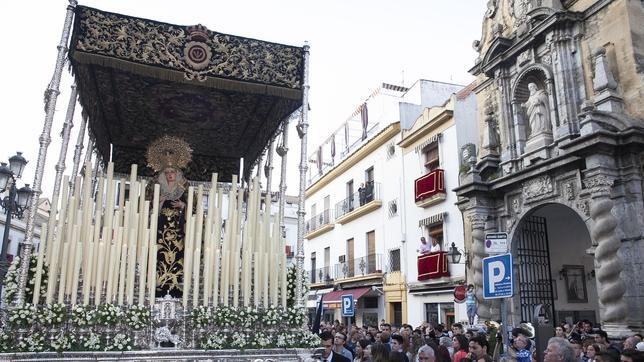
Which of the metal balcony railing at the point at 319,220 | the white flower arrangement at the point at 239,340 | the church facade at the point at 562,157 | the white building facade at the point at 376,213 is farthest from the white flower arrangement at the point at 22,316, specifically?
the metal balcony railing at the point at 319,220

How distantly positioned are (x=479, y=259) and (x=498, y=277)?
770cm

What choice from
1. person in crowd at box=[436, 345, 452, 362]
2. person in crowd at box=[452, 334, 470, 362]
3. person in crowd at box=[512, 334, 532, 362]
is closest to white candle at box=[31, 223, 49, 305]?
person in crowd at box=[436, 345, 452, 362]

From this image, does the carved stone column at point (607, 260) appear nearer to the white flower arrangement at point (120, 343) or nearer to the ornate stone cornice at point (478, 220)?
the ornate stone cornice at point (478, 220)

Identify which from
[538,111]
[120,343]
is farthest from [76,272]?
[538,111]

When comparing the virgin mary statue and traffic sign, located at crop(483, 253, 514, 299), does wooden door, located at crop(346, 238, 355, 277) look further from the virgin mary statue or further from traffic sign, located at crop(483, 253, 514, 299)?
traffic sign, located at crop(483, 253, 514, 299)

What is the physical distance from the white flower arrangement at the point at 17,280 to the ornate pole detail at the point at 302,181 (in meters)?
3.18

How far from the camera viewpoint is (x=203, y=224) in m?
8.00

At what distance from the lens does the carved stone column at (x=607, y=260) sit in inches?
356

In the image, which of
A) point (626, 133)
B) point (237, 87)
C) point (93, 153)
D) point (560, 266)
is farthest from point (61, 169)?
point (560, 266)

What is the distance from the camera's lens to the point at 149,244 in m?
7.04

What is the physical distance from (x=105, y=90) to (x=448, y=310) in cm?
1137

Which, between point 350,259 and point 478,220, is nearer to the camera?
point 478,220

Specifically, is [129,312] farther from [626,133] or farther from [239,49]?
[626,133]

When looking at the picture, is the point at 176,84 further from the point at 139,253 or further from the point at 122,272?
the point at 122,272
